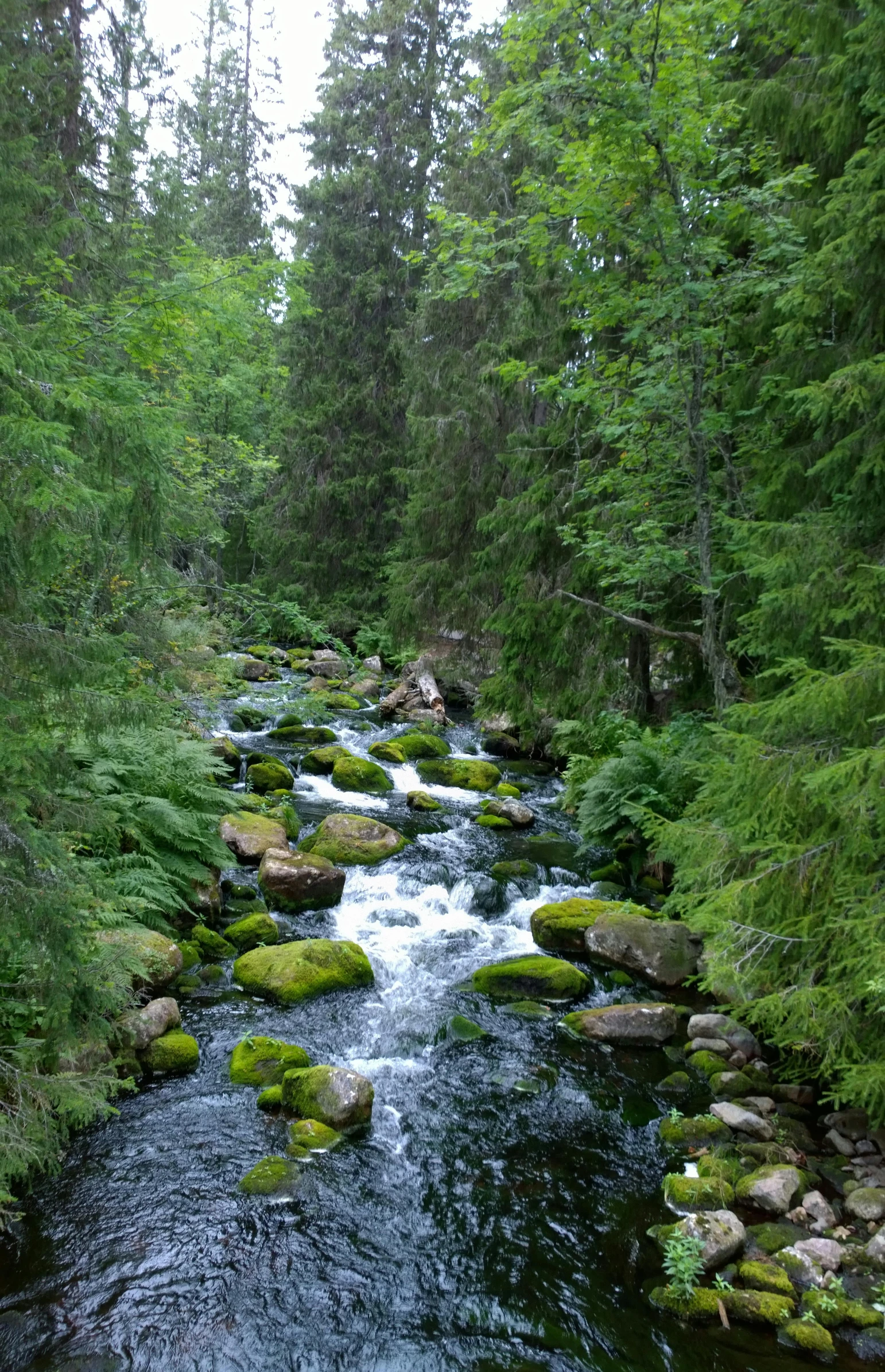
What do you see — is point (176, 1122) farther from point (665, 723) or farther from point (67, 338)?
point (665, 723)

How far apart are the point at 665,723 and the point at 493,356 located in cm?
887

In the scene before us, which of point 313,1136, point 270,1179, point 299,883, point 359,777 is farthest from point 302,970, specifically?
point 359,777

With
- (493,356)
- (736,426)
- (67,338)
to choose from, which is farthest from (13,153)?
(493,356)

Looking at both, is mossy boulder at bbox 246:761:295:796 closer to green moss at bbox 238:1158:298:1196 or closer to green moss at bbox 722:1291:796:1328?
green moss at bbox 238:1158:298:1196

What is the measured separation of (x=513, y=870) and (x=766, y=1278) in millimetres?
5956

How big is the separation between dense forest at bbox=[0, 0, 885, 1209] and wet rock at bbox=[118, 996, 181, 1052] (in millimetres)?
274

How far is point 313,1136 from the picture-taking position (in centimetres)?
547

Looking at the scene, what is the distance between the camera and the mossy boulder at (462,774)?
14281mm

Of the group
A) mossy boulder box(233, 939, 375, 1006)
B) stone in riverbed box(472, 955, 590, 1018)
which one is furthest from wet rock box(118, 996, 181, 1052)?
stone in riverbed box(472, 955, 590, 1018)

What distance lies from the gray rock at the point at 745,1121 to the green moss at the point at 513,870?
4344mm

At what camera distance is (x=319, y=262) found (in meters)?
25.7

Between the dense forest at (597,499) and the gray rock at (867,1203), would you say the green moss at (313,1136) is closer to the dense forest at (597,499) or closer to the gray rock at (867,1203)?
the dense forest at (597,499)

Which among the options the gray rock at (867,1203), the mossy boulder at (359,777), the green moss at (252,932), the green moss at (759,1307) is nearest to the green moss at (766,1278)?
the green moss at (759,1307)

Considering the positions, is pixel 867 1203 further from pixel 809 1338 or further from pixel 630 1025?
pixel 630 1025
